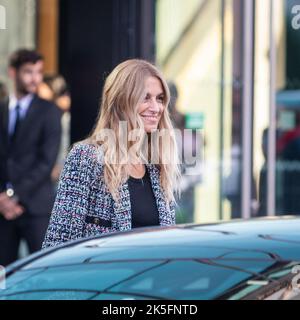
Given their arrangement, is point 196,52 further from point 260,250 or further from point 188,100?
point 260,250

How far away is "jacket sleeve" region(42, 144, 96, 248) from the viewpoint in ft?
11.9

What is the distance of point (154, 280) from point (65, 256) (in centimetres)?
31

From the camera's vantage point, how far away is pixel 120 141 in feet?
12.2

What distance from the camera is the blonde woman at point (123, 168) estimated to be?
3.65 meters

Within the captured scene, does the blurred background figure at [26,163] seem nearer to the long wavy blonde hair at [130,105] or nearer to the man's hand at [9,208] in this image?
the man's hand at [9,208]

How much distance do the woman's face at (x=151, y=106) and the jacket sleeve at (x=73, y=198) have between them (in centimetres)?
28

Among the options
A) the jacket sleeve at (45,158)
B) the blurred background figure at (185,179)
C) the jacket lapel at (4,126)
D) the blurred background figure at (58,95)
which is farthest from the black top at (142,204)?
the blurred background figure at (58,95)

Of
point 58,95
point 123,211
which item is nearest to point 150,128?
point 123,211

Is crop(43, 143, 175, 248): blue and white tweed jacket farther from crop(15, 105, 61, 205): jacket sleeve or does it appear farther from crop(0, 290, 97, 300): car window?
crop(15, 105, 61, 205): jacket sleeve

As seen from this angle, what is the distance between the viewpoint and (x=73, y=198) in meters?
3.65

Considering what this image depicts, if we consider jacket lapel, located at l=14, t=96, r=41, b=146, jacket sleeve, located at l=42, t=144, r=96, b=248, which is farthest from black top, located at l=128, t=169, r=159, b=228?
jacket lapel, located at l=14, t=96, r=41, b=146

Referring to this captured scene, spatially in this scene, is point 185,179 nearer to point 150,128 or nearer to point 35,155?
point 35,155

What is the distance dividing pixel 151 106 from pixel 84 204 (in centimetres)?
49
